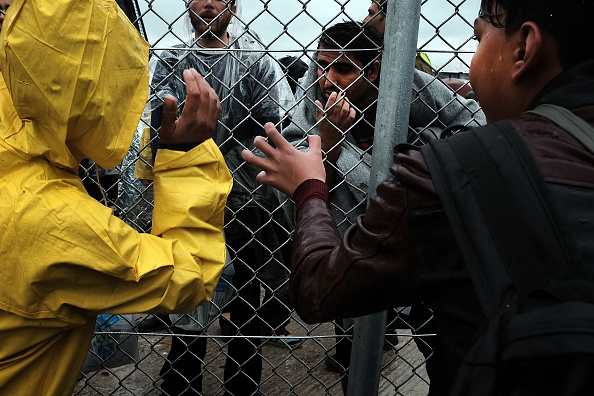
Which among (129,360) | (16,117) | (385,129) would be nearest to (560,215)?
(385,129)

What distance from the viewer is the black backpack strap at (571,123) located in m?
0.92

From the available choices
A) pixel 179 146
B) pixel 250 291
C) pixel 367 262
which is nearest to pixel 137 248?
pixel 179 146

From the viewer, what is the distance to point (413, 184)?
37.6 inches

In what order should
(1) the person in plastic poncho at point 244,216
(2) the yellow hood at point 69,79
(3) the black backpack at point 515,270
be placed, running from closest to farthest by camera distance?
(3) the black backpack at point 515,270 < (2) the yellow hood at point 69,79 < (1) the person in plastic poncho at point 244,216

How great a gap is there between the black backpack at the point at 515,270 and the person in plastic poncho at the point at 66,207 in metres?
0.79

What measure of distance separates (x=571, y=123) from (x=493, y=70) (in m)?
0.23

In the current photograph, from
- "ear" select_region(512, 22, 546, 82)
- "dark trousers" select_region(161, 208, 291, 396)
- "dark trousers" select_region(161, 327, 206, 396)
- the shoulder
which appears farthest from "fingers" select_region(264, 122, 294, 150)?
"dark trousers" select_region(161, 327, 206, 396)

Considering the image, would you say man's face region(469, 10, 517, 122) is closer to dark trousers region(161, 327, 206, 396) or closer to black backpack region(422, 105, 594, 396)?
black backpack region(422, 105, 594, 396)

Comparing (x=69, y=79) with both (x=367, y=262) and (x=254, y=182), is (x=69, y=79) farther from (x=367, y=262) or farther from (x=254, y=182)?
(x=254, y=182)

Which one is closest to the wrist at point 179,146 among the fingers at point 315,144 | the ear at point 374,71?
the fingers at point 315,144

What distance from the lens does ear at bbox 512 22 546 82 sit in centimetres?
102

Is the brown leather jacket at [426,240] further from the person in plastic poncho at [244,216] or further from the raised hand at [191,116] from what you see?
the person in plastic poncho at [244,216]

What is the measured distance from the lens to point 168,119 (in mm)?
1537

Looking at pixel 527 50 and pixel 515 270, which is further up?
pixel 527 50
